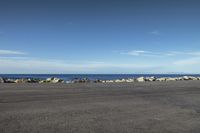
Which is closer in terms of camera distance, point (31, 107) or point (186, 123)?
point (186, 123)

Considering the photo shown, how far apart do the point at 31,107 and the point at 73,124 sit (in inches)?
131

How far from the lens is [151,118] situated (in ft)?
30.0

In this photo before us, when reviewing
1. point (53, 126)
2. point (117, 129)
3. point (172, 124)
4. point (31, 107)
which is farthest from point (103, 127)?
point (31, 107)

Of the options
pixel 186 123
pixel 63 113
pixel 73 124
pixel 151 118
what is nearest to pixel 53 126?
pixel 73 124

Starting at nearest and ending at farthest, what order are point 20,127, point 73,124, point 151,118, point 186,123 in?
point 20,127 < point 73,124 < point 186,123 < point 151,118

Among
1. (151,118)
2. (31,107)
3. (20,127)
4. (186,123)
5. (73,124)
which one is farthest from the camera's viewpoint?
(31,107)

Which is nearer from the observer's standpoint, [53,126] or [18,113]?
[53,126]

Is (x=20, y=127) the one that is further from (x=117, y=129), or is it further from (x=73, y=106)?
(x=73, y=106)

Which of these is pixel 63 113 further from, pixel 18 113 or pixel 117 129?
pixel 117 129

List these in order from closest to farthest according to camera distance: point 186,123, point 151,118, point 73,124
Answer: point 73,124
point 186,123
point 151,118

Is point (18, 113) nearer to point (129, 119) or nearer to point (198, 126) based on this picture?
point (129, 119)

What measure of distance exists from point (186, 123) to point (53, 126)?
353 centimetres

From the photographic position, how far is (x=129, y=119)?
29.3ft

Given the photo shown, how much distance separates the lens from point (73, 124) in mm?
8031
